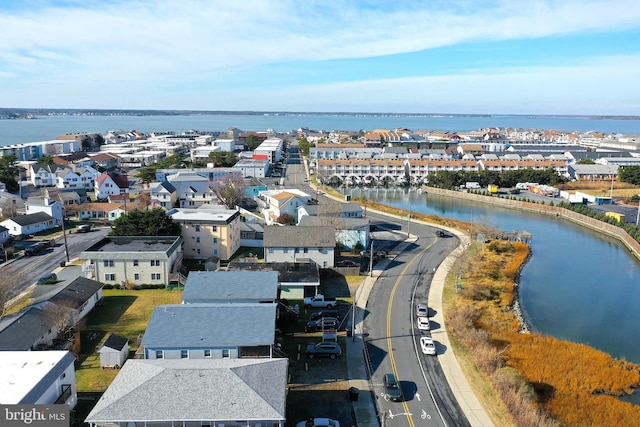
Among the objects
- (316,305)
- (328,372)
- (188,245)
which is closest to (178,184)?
(188,245)

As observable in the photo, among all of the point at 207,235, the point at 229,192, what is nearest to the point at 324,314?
the point at 207,235

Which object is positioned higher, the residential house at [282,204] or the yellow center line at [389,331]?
the residential house at [282,204]

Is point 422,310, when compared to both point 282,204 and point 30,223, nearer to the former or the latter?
point 282,204

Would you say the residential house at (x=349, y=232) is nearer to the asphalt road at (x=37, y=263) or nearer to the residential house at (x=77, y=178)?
the asphalt road at (x=37, y=263)

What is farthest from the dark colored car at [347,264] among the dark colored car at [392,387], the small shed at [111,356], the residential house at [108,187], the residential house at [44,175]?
the residential house at [44,175]

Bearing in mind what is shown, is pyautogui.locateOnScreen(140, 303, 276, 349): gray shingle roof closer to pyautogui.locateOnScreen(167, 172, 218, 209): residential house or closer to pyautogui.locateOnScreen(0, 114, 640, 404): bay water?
pyautogui.locateOnScreen(0, 114, 640, 404): bay water
